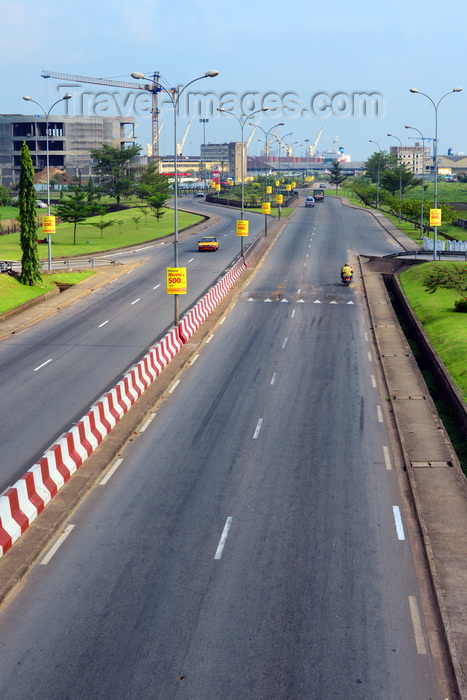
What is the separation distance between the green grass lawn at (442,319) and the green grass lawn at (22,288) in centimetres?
2277

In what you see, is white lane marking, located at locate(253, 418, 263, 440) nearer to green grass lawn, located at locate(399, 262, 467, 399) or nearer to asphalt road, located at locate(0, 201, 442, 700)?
asphalt road, located at locate(0, 201, 442, 700)

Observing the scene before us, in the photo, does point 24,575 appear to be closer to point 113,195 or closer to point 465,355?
point 465,355

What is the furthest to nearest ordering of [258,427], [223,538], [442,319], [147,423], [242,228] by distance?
[242,228], [442,319], [147,423], [258,427], [223,538]

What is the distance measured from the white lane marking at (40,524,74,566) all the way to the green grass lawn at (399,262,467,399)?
14762mm

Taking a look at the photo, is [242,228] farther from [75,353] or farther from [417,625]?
[417,625]

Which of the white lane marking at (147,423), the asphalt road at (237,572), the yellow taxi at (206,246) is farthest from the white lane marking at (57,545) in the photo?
the yellow taxi at (206,246)

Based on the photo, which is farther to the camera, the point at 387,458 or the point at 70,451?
the point at 387,458

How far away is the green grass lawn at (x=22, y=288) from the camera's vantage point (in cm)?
4562

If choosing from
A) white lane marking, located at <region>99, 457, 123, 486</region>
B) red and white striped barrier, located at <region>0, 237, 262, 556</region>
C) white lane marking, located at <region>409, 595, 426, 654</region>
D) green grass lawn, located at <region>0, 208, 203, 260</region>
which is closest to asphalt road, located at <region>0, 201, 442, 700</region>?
white lane marking, located at <region>409, 595, 426, 654</region>

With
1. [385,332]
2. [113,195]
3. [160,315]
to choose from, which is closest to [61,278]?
[160,315]

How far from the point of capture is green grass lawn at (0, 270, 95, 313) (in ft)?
150

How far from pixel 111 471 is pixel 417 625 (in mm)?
9660

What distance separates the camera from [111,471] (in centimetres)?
2030

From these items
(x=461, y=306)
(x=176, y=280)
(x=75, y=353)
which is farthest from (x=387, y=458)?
(x=461, y=306)
